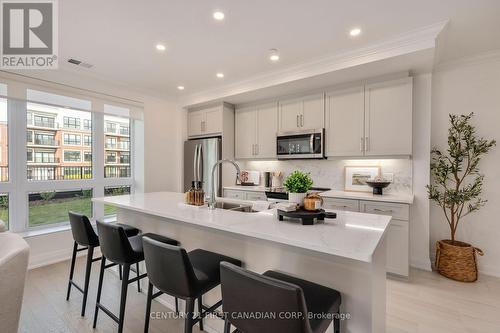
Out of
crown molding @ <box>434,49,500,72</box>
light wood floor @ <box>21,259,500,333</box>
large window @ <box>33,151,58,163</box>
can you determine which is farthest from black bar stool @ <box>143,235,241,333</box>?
crown molding @ <box>434,49,500,72</box>

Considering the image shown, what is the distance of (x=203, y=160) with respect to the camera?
4.35m

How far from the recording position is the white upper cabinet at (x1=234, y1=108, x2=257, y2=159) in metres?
4.17

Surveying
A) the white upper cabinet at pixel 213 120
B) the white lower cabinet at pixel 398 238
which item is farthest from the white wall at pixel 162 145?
the white lower cabinet at pixel 398 238

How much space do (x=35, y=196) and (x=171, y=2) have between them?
318cm

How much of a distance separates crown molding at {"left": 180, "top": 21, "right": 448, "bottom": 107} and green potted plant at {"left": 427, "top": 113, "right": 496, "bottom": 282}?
1163 millimetres

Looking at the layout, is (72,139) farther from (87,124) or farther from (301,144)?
(301,144)

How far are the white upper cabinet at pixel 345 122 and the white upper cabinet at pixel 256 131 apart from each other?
89cm

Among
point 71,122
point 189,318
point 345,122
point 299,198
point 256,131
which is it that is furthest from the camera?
point 256,131

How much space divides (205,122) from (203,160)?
724mm

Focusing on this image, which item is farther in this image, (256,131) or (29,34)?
(256,131)

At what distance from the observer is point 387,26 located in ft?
7.35

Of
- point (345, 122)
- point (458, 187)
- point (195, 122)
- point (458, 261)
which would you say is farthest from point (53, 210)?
point (458, 187)

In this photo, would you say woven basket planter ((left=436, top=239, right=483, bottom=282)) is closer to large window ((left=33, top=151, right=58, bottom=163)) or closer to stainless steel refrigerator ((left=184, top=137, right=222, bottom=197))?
stainless steel refrigerator ((left=184, top=137, right=222, bottom=197))

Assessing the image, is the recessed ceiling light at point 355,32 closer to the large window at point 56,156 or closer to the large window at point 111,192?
the large window at point 56,156
